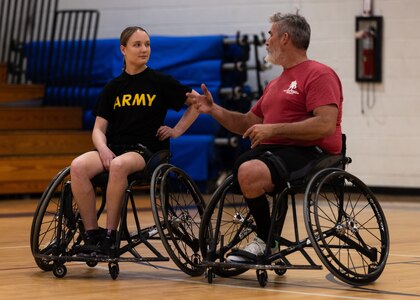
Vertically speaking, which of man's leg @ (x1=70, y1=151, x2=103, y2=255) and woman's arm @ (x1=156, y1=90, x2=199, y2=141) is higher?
woman's arm @ (x1=156, y1=90, x2=199, y2=141)

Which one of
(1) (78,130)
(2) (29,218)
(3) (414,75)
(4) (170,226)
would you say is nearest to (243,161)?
(4) (170,226)

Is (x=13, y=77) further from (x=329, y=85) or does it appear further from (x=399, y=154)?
(x=329, y=85)

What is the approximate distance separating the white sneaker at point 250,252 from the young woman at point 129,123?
542 millimetres

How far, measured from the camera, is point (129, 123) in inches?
177

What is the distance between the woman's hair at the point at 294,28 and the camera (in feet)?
13.8

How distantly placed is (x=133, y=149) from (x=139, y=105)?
19 centimetres

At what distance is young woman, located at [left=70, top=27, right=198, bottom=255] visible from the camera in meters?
4.35

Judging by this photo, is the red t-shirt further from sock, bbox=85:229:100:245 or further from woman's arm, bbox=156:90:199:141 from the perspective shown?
sock, bbox=85:229:100:245

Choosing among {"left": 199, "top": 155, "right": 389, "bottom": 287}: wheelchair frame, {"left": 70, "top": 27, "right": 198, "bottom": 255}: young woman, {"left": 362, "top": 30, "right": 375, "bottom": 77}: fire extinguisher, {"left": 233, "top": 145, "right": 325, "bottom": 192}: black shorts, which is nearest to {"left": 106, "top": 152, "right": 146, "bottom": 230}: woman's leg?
{"left": 70, "top": 27, "right": 198, "bottom": 255}: young woman

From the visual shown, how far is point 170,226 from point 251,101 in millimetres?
5091

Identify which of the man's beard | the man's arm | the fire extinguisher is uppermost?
the fire extinguisher

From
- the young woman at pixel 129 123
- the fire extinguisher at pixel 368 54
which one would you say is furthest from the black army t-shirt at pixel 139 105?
the fire extinguisher at pixel 368 54

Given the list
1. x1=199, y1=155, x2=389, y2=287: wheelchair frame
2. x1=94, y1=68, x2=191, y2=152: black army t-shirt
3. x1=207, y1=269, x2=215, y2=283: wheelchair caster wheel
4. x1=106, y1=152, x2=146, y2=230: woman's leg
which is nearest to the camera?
x1=199, y1=155, x2=389, y2=287: wheelchair frame

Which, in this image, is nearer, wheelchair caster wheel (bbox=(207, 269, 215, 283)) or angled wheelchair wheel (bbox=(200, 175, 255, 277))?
angled wheelchair wheel (bbox=(200, 175, 255, 277))
